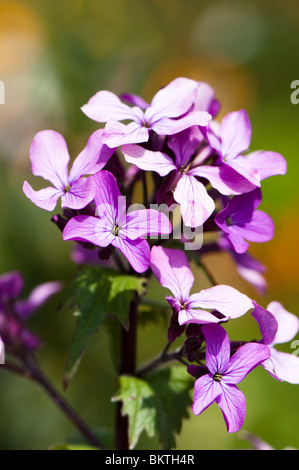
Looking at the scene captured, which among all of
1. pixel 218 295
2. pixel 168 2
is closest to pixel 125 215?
pixel 218 295

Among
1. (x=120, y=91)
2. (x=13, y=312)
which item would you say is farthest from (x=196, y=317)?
(x=120, y=91)

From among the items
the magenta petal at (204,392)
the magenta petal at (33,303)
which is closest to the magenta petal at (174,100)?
the magenta petal at (204,392)

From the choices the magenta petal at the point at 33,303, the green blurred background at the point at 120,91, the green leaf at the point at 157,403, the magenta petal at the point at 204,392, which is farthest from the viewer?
the green blurred background at the point at 120,91

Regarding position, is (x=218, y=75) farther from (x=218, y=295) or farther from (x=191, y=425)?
(x=218, y=295)

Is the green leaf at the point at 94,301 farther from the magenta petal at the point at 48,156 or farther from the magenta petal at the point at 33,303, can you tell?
the magenta petal at the point at 33,303

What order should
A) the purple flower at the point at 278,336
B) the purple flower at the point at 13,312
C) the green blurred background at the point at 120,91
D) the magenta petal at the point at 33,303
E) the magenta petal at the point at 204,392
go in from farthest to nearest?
the green blurred background at the point at 120,91
the magenta petal at the point at 33,303
the purple flower at the point at 13,312
the purple flower at the point at 278,336
the magenta petal at the point at 204,392

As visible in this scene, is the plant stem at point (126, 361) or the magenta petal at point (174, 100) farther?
the plant stem at point (126, 361)

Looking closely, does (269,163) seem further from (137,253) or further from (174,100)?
(137,253)

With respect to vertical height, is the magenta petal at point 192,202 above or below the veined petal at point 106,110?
below
